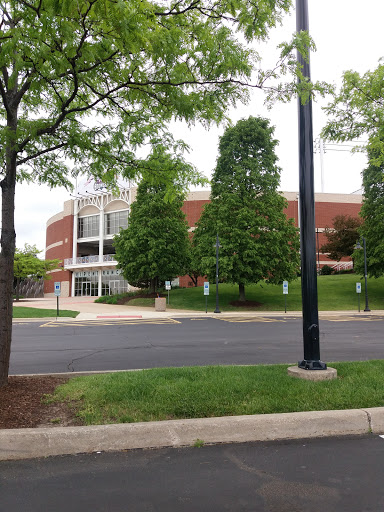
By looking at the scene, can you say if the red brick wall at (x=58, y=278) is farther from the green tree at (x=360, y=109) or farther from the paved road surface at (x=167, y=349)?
the green tree at (x=360, y=109)

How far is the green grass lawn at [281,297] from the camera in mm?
30109

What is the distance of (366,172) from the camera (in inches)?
1367

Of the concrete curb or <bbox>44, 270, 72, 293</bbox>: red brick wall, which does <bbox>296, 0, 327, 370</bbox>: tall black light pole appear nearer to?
the concrete curb

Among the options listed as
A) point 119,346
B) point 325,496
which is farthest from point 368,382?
point 119,346

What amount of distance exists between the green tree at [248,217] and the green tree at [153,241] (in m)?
3.29

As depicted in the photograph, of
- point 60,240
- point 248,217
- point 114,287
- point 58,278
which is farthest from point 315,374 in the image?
point 60,240

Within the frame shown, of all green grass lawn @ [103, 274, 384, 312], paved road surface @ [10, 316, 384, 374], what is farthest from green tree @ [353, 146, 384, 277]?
paved road surface @ [10, 316, 384, 374]

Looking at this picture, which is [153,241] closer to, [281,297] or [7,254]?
[281,297]

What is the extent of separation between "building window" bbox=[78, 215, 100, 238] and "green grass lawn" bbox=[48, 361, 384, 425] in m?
52.1

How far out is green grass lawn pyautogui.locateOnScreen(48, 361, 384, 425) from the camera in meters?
4.30

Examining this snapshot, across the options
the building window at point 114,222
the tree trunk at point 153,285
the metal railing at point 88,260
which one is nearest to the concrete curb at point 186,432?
the tree trunk at point 153,285

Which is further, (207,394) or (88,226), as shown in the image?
(88,226)

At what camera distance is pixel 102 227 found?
54.3 metres

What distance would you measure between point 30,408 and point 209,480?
239cm
